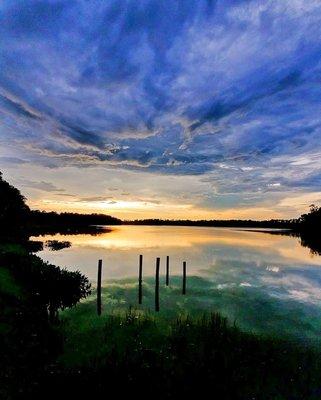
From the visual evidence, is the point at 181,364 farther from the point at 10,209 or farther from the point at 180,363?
the point at 10,209

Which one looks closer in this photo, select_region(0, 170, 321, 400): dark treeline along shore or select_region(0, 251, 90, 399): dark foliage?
select_region(0, 170, 321, 400): dark treeline along shore

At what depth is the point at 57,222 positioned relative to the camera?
18400 centimetres

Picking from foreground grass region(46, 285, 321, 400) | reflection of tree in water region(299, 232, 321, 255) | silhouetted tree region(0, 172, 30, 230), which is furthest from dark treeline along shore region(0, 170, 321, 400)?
A: reflection of tree in water region(299, 232, 321, 255)

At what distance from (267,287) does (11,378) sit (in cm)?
2607

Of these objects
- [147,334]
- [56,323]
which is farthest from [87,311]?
[147,334]

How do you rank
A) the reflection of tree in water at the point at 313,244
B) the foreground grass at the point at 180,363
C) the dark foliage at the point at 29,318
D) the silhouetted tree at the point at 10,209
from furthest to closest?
1. the reflection of tree in water at the point at 313,244
2. the silhouetted tree at the point at 10,209
3. the dark foliage at the point at 29,318
4. the foreground grass at the point at 180,363

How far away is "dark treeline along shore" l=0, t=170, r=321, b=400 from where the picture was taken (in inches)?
404

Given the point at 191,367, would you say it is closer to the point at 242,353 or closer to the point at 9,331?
the point at 242,353

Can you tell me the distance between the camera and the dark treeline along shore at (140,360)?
10.3 meters

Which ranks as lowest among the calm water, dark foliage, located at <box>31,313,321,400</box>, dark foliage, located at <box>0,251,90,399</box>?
the calm water

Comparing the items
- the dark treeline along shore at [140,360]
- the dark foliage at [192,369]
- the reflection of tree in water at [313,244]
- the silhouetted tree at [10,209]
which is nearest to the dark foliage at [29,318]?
the dark treeline along shore at [140,360]

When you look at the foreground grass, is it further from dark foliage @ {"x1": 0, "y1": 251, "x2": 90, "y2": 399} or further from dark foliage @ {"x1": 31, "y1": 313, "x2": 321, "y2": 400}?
dark foliage @ {"x1": 0, "y1": 251, "x2": 90, "y2": 399}

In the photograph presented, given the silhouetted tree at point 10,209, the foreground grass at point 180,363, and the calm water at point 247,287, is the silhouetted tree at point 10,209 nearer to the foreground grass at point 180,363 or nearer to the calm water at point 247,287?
the calm water at point 247,287

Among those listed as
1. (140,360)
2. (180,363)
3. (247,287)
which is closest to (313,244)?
(247,287)
